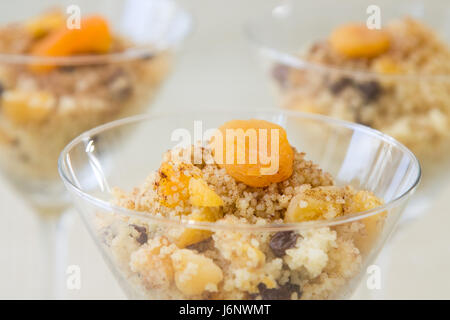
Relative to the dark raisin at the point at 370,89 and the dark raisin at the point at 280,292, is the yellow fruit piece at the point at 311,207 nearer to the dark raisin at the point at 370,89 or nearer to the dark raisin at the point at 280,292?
the dark raisin at the point at 280,292

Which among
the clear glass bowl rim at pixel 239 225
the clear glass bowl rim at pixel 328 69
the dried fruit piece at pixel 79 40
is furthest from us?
the dried fruit piece at pixel 79 40

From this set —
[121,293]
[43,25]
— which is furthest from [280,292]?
[43,25]

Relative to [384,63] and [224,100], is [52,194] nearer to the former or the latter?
[384,63]

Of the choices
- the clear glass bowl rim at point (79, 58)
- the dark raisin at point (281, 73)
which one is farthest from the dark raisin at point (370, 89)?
the clear glass bowl rim at point (79, 58)

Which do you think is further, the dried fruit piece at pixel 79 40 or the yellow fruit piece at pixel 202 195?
the dried fruit piece at pixel 79 40

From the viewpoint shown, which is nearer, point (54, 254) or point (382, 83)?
point (382, 83)

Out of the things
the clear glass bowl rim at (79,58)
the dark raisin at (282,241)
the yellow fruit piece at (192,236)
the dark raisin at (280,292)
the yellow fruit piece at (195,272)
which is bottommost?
the dark raisin at (280,292)

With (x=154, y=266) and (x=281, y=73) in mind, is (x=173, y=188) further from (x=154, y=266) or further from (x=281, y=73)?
(x=281, y=73)

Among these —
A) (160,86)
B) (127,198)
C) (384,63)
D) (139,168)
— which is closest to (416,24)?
(384,63)

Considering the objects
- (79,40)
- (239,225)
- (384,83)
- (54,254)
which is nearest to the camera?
(239,225)
